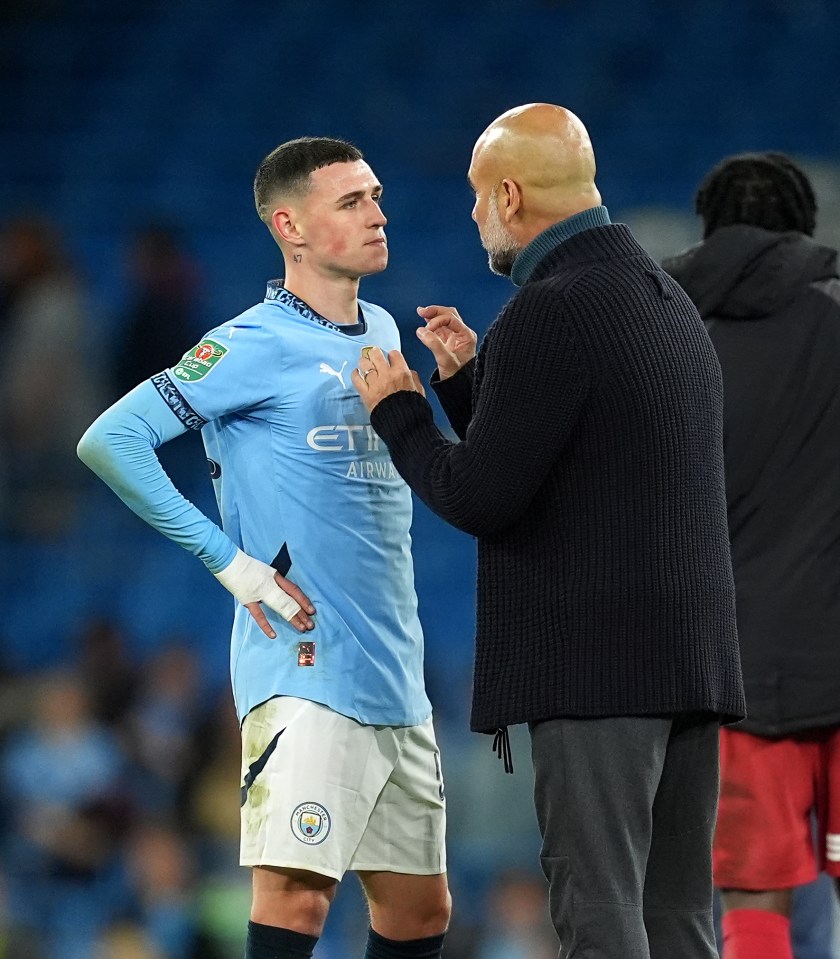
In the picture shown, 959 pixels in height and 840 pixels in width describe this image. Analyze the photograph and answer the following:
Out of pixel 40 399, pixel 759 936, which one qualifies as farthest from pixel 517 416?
pixel 40 399

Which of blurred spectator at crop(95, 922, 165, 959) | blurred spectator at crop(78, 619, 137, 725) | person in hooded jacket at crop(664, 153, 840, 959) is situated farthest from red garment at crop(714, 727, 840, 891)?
blurred spectator at crop(78, 619, 137, 725)

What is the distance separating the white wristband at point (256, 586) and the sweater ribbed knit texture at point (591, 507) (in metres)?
0.44

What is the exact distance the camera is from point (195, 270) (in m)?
7.06

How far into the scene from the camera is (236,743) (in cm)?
588

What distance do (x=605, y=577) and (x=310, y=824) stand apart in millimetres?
741

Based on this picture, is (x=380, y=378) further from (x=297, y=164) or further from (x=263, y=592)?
(x=297, y=164)

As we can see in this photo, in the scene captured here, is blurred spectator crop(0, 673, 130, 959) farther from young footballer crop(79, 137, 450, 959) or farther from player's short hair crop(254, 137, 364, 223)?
player's short hair crop(254, 137, 364, 223)

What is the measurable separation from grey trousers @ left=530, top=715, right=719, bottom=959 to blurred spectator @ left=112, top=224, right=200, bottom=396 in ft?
14.9

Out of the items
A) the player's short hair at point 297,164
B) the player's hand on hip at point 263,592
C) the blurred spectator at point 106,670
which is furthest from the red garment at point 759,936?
the blurred spectator at point 106,670

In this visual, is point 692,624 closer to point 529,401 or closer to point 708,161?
point 529,401

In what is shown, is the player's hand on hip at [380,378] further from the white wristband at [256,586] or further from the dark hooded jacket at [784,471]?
the dark hooded jacket at [784,471]

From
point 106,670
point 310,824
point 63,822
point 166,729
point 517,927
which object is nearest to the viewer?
point 310,824

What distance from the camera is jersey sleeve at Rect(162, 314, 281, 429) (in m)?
2.68

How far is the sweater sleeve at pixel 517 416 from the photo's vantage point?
2277 millimetres
